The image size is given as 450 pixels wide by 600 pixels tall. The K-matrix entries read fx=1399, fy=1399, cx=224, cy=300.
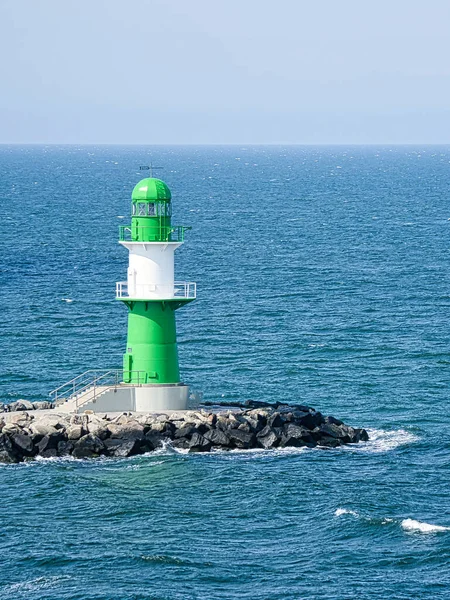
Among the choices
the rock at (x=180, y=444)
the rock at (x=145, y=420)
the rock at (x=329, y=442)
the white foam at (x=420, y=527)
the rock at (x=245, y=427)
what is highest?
the rock at (x=145, y=420)

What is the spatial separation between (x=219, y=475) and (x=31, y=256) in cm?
6501

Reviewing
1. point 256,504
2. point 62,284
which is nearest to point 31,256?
point 62,284

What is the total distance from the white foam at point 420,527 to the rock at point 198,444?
368 inches

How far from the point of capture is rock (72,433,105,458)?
4731 cm

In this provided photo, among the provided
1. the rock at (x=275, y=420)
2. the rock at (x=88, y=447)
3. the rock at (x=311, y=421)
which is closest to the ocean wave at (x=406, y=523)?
the rock at (x=275, y=420)

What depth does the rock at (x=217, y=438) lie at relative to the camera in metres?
48.4

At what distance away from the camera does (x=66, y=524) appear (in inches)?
1626

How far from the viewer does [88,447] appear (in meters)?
47.3

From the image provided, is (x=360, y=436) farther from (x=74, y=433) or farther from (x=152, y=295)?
(x=74, y=433)

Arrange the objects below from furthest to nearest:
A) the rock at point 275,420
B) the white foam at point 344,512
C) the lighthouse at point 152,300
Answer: the lighthouse at point 152,300, the rock at point 275,420, the white foam at point 344,512

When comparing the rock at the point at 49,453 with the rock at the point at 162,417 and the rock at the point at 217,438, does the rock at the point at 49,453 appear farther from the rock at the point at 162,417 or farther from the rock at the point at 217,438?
the rock at the point at 217,438

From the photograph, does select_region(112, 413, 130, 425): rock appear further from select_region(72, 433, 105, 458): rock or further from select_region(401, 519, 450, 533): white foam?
select_region(401, 519, 450, 533): white foam

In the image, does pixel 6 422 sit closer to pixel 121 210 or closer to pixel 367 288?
pixel 367 288

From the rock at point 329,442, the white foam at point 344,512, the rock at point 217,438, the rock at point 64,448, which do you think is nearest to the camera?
the white foam at point 344,512
